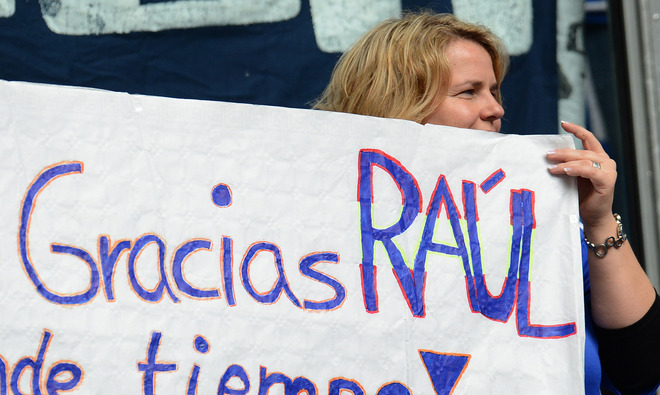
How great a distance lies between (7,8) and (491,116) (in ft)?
3.67

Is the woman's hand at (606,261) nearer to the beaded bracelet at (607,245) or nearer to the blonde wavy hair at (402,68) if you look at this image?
the beaded bracelet at (607,245)

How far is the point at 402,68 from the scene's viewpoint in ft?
4.68

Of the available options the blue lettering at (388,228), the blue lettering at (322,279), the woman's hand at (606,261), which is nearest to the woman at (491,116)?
the woman's hand at (606,261)

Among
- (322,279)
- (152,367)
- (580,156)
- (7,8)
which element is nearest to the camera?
(152,367)

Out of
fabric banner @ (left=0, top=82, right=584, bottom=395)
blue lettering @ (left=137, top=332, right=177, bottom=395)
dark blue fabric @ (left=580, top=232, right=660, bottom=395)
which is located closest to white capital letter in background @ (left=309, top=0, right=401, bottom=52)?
fabric banner @ (left=0, top=82, right=584, bottom=395)

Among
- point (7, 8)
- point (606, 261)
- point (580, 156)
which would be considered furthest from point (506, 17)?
point (7, 8)

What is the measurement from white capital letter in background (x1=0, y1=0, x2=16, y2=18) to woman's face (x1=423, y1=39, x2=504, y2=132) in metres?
1.01

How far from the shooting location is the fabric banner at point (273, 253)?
1080 millimetres

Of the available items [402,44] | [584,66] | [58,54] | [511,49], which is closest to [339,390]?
[402,44]

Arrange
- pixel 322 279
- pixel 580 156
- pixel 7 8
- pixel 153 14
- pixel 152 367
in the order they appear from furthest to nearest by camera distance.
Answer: pixel 153 14
pixel 7 8
pixel 580 156
pixel 322 279
pixel 152 367

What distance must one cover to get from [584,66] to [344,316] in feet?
4.32

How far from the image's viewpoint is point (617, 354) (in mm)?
1284

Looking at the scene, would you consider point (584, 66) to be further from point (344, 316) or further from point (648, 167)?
point (344, 316)

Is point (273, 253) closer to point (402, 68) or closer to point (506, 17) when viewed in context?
point (402, 68)
